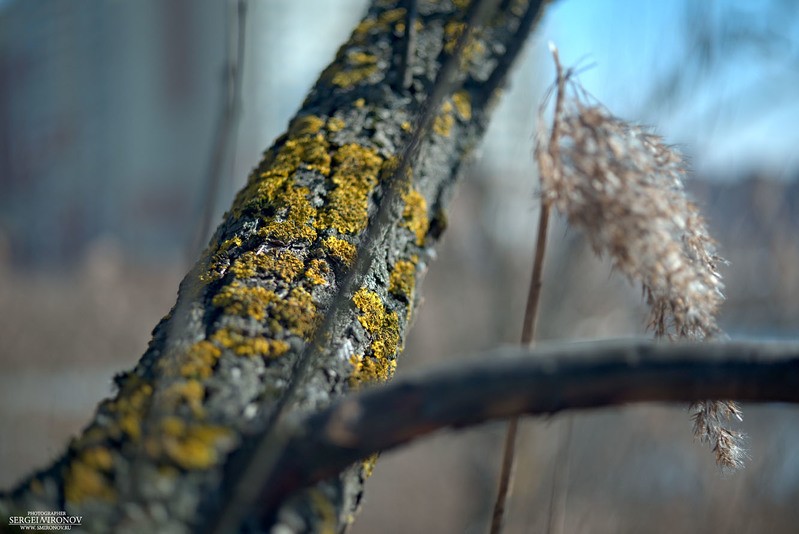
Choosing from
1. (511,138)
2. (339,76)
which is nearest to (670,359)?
(339,76)

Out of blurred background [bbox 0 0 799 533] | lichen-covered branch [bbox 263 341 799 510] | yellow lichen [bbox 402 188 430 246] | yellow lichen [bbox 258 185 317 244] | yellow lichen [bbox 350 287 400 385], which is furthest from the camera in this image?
blurred background [bbox 0 0 799 533]

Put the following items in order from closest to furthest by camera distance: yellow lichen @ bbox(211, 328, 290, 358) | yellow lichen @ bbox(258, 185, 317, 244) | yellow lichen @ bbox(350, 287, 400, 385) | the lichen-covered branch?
the lichen-covered branch
yellow lichen @ bbox(211, 328, 290, 358)
yellow lichen @ bbox(350, 287, 400, 385)
yellow lichen @ bbox(258, 185, 317, 244)

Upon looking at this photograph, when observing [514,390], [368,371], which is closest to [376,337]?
[368,371]

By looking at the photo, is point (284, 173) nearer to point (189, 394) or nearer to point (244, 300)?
point (244, 300)

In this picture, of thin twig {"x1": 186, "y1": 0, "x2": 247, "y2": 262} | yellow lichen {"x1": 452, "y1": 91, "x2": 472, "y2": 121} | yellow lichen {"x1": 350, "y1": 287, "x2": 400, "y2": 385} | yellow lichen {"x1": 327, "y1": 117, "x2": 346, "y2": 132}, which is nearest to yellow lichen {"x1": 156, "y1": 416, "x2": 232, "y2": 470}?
yellow lichen {"x1": 350, "y1": 287, "x2": 400, "y2": 385}

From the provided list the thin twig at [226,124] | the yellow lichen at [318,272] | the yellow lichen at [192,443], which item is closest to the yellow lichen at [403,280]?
the yellow lichen at [318,272]

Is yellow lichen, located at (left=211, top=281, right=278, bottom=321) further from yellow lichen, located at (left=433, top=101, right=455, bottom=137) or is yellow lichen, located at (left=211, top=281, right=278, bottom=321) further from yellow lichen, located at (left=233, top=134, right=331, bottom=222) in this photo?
yellow lichen, located at (left=433, top=101, right=455, bottom=137)

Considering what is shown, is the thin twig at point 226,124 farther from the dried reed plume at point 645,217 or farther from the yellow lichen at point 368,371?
the dried reed plume at point 645,217

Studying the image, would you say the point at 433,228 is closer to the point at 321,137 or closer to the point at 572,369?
the point at 321,137
